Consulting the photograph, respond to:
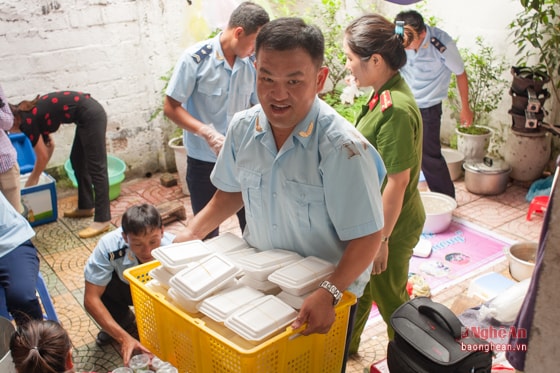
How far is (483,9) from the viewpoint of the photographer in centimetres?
590

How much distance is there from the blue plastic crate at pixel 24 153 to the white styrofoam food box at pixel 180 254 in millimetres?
3870

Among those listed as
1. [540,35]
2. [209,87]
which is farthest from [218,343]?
[540,35]

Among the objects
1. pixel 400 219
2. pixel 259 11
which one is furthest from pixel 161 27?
pixel 400 219

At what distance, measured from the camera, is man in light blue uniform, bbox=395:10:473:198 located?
208 inches

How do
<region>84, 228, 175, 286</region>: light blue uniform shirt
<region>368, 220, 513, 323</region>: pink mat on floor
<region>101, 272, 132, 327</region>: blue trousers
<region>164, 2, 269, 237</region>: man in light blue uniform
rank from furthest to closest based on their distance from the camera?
<region>368, 220, 513, 323</region>: pink mat on floor → <region>164, 2, 269, 237</region>: man in light blue uniform → <region>101, 272, 132, 327</region>: blue trousers → <region>84, 228, 175, 286</region>: light blue uniform shirt

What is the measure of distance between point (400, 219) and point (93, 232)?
3.10 metres

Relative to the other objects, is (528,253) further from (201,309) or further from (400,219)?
(201,309)

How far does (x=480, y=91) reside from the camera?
597cm

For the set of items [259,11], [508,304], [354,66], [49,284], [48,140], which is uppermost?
[259,11]

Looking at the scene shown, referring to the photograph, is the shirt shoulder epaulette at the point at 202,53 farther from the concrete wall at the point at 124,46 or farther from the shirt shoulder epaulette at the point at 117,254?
the concrete wall at the point at 124,46

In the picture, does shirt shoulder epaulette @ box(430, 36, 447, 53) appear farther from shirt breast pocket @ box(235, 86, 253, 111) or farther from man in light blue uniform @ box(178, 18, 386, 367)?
man in light blue uniform @ box(178, 18, 386, 367)

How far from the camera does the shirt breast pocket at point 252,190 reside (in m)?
2.16

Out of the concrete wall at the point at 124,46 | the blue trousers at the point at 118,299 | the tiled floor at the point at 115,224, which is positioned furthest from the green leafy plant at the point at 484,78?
the blue trousers at the point at 118,299

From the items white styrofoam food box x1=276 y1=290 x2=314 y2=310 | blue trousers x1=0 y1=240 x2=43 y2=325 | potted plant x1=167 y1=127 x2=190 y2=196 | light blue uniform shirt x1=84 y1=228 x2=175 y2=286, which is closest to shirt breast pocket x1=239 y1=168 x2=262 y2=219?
white styrofoam food box x1=276 y1=290 x2=314 y2=310
